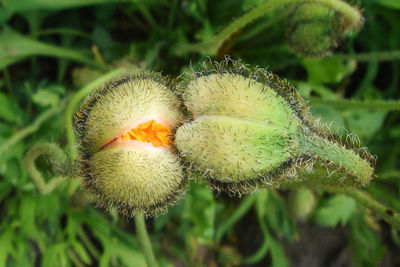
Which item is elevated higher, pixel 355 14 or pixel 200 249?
pixel 355 14

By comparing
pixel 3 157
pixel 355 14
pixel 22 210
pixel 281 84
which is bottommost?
pixel 22 210

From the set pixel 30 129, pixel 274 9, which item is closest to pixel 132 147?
pixel 274 9

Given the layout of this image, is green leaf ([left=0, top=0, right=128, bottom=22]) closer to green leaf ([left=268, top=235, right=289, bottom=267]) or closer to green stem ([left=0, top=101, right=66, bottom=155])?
green stem ([left=0, top=101, right=66, bottom=155])

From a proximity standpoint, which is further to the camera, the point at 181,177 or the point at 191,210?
the point at 191,210

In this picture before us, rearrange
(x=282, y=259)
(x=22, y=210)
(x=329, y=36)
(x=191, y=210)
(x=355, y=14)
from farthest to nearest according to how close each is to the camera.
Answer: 1. (x=282, y=259)
2. (x=191, y=210)
3. (x=22, y=210)
4. (x=329, y=36)
5. (x=355, y=14)

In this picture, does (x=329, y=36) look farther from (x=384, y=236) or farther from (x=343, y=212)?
(x=384, y=236)

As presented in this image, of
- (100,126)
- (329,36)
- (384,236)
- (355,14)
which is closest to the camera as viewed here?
(100,126)

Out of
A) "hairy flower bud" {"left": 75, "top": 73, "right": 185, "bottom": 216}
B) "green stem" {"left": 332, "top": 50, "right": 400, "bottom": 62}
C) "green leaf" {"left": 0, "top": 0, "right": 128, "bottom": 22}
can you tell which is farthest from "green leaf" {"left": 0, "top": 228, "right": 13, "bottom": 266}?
"green stem" {"left": 332, "top": 50, "right": 400, "bottom": 62}

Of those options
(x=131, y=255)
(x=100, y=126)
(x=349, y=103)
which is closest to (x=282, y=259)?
(x=131, y=255)
